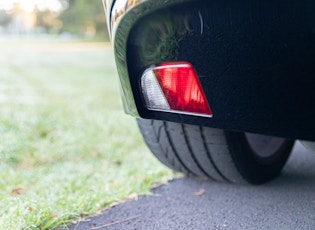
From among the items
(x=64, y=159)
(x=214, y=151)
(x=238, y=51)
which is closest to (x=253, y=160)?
(x=214, y=151)

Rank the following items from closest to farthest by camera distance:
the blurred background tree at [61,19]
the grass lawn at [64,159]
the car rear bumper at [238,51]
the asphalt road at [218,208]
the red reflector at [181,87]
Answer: the car rear bumper at [238,51]
the red reflector at [181,87]
the asphalt road at [218,208]
the grass lawn at [64,159]
the blurred background tree at [61,19]

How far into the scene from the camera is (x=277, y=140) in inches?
73.1

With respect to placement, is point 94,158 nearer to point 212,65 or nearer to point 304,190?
point 304,190

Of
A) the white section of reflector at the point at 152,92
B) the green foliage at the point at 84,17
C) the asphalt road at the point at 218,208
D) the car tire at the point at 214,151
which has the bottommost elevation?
the asphalt road at the point at 218,208

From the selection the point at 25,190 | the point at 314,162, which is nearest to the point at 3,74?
the point at 25,190

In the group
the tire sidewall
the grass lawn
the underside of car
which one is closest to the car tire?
the tire sidewall

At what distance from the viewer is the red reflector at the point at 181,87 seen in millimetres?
1118

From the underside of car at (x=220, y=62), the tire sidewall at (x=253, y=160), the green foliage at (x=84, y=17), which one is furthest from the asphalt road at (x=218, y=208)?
the green foliage at (x=84, y=17)

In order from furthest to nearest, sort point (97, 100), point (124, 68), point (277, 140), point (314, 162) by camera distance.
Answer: point (97, 100) < point (314, 162) < point (277, 140) < point (124, 68)

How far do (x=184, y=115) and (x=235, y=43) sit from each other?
0.92 feet

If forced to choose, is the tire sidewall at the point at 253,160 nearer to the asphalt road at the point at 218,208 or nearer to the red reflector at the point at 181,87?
the asphalt road at the point at 218,208

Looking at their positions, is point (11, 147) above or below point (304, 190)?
above

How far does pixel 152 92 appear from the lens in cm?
120

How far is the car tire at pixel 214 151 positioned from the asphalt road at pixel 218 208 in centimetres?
7
